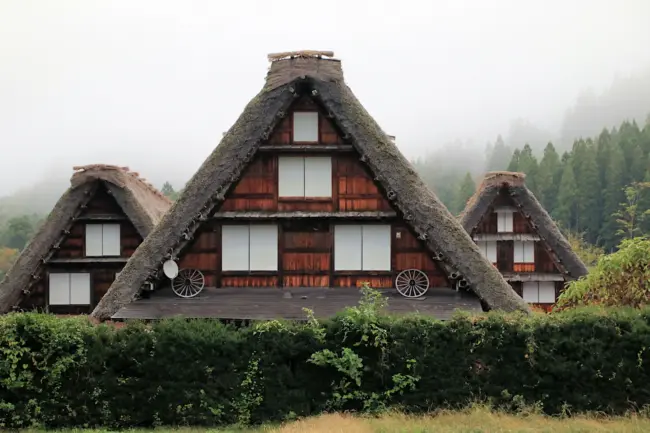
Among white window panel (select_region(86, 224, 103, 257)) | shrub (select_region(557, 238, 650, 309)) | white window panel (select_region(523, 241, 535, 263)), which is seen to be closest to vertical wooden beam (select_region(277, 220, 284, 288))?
shrub (select_region(557, 238, 650, 309))

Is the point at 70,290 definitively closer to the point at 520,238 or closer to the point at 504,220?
the point at 504,220

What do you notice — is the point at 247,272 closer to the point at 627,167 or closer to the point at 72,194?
the point at 72,194

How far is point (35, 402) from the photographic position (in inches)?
473

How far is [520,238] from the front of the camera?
28.0 metres

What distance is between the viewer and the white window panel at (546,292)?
29.0m

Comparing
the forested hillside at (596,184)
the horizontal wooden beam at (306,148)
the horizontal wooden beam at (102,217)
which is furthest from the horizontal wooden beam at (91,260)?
the forested hillside at (596,184)

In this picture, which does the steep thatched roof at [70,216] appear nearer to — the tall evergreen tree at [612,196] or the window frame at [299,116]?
the window frame at [299,116]

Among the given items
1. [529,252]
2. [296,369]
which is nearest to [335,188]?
[296,369]

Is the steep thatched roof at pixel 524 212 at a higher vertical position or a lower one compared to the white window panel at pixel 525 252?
higher

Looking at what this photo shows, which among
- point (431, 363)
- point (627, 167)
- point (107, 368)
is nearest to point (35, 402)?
point (107, 368)

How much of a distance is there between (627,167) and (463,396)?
7673 cm

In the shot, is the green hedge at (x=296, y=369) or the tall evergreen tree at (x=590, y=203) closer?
the green hedge at (x=296, y=369)

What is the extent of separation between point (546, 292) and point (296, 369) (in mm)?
21417

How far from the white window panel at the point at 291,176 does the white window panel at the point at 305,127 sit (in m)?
0.65
